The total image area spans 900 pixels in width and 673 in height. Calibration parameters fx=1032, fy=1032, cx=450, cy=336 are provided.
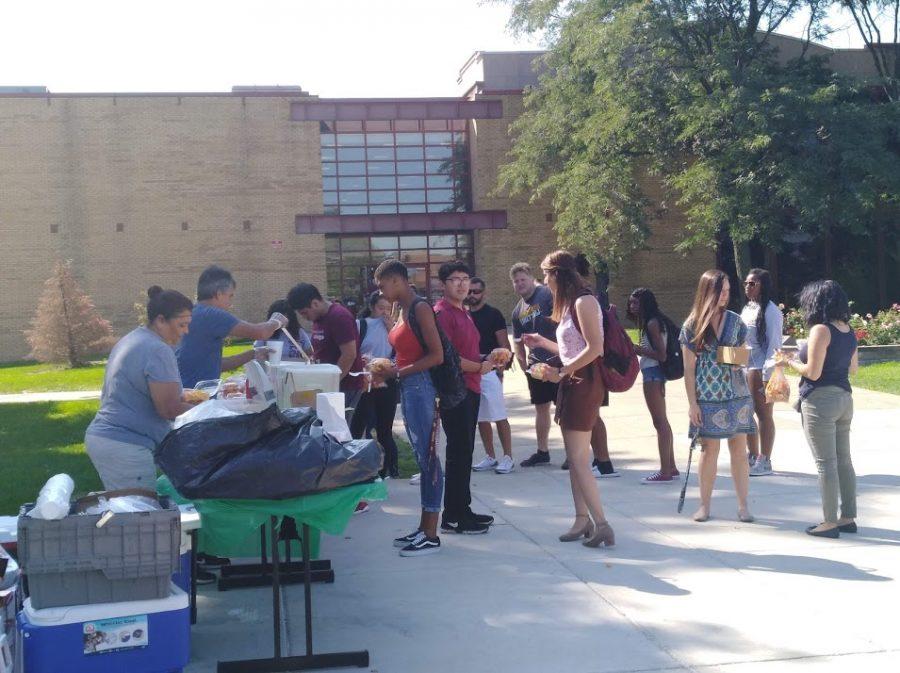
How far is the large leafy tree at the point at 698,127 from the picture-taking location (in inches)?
1021

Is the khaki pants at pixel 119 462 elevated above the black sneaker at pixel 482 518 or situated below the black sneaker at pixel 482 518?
above

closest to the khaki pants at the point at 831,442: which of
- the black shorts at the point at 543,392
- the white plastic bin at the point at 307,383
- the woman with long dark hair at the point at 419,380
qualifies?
the woman with long dark hair at the point at 419,380

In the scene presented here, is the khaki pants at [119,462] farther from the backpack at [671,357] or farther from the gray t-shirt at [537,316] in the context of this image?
the backpack at [671,357]

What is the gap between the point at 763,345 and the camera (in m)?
9.07

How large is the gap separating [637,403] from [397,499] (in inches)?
277

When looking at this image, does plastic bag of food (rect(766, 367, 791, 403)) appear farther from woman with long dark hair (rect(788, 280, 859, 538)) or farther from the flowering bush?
the flowering bush

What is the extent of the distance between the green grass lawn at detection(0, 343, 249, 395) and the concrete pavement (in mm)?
16529

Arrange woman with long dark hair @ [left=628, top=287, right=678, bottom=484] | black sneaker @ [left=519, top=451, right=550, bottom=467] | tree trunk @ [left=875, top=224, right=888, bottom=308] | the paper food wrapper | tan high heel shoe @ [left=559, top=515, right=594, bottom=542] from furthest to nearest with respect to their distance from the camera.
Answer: tree trunk @ [left=875, top=224, right=888, bottom=308]
black sneaker @ [left=519, top=451, right=550, bottom=467]
woman with long dark hair @ [left=628, top=287, right=678, bottom=484]
tan high heel shoe @ [left=559, top=515, right=594, bottom=542]
the paper food wrapper

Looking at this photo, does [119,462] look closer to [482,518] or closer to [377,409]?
[482,518]

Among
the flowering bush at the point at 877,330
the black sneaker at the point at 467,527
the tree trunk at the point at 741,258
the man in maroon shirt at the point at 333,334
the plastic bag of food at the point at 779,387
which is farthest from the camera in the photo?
the tree trunk at the point at 741,258

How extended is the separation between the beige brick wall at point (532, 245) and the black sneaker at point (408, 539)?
102 ft

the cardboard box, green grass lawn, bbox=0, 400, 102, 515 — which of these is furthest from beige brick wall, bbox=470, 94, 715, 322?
the cardboard box

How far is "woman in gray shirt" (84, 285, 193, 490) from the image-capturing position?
543cm

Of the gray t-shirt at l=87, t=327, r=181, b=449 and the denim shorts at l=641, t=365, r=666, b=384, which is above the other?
the gray t-shirt at l=87, t=327, r=181, b=449
